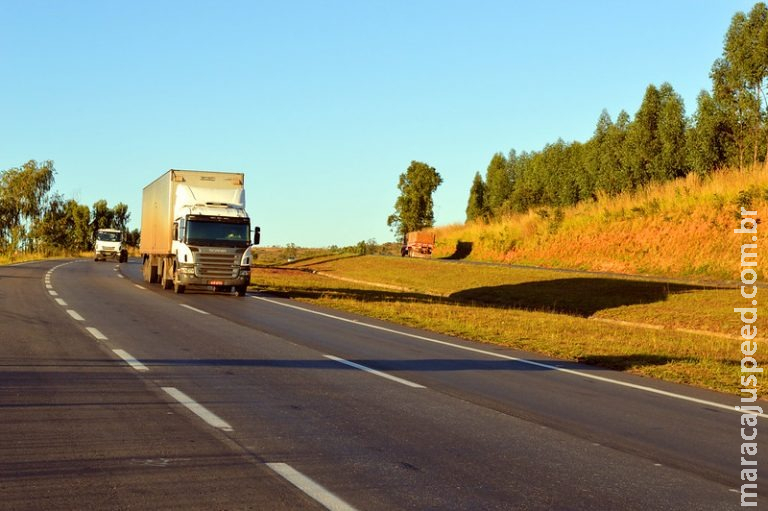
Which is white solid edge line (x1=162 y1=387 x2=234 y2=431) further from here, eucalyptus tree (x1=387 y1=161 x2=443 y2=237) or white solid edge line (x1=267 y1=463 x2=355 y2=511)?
eucalyptus tree (x1=387 y1=161 x2=443 y2=237)

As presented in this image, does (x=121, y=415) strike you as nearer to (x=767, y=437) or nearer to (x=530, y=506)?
(x=530, y=506)

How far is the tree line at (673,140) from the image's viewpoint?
5166 cm

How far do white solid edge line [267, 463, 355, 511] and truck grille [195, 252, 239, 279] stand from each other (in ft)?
71.1

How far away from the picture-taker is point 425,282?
4294 cm

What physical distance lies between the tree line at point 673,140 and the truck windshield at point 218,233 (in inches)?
1092

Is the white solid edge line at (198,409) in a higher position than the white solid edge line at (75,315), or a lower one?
lower

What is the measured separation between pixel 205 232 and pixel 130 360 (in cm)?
1642

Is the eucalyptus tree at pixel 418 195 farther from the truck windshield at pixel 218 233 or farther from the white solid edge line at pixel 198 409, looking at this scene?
the white solid edge line at pixel 198 409

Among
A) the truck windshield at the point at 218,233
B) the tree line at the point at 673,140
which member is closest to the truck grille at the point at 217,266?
the truck windshield at the point at 218,233

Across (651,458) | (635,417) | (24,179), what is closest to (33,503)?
(651,458)

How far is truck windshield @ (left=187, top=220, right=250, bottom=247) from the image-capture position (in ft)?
89.4

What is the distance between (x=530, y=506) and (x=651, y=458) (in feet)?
6.56

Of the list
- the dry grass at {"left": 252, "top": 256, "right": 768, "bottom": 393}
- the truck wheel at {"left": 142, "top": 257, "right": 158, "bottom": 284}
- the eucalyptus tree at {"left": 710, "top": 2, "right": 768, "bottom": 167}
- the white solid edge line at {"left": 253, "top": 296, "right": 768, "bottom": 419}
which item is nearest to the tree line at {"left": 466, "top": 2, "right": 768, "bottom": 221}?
the eucalyptus tree at {"left": 710, "top": 2, "right": 768, "bottom": 167}

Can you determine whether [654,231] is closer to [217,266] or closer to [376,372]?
[217,266]
